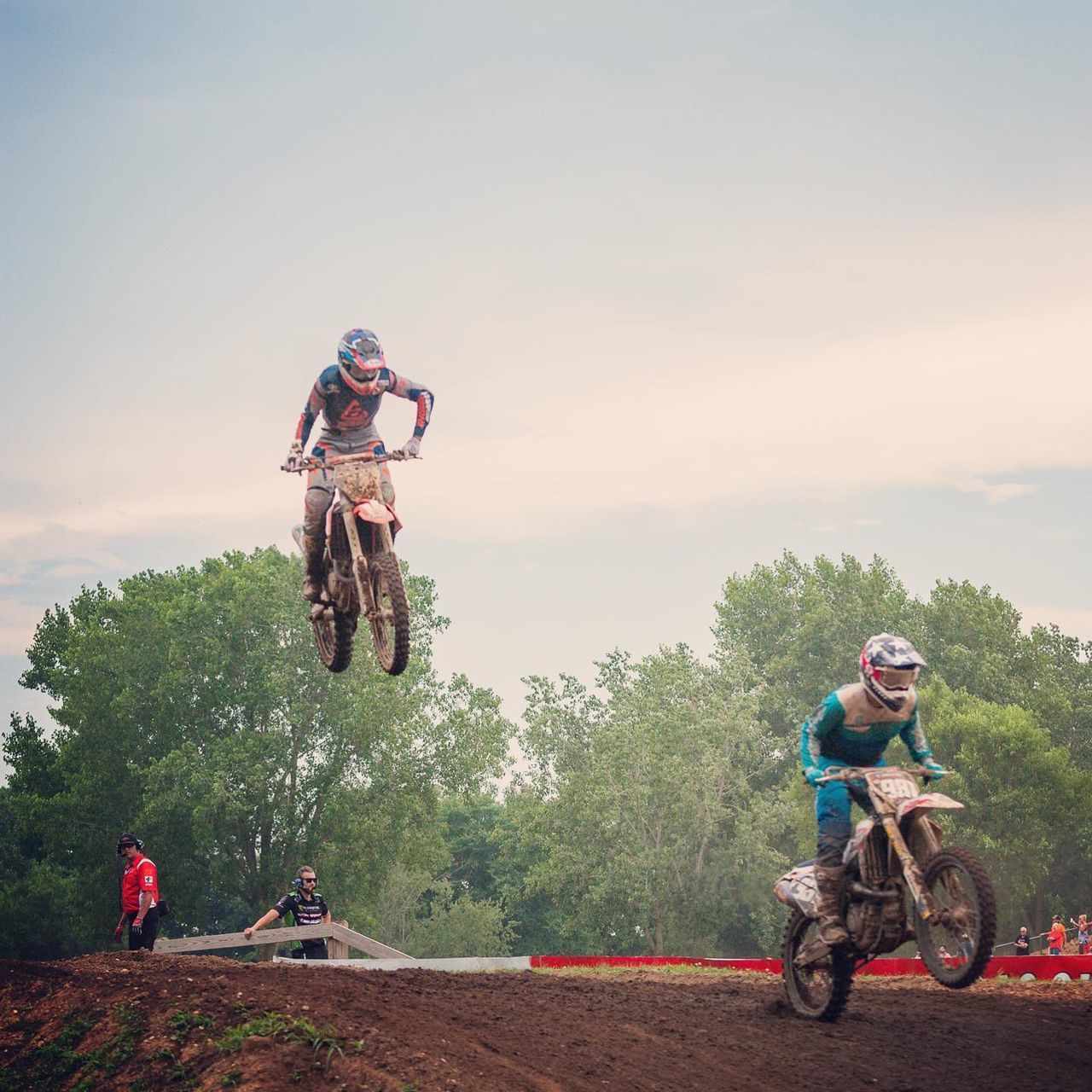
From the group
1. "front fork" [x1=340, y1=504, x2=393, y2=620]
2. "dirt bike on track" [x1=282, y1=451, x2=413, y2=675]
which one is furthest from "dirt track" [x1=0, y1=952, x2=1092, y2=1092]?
"front fork" [x1=340, y1=504, x2=393, y2=620]

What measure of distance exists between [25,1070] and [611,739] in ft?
173

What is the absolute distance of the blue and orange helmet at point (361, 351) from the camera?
14320 millimetres

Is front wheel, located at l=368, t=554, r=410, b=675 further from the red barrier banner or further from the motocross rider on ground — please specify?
the red barrier banner

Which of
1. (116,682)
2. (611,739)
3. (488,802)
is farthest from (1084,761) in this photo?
(116,682)

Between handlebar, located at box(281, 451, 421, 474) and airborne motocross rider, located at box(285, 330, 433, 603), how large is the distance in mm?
42

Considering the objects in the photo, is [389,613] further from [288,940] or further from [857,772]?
[288,940]

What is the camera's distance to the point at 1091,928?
115 ft

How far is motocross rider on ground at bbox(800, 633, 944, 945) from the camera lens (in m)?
11.8

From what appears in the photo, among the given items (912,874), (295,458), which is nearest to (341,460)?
(295,458)

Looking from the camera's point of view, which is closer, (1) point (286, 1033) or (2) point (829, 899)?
(1) point (286, 1033)

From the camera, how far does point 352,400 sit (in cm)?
1469

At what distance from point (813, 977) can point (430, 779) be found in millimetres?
41080

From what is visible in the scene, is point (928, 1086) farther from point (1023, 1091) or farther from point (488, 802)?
point (488, 802)

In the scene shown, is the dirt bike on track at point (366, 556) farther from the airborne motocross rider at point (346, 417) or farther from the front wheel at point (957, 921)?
the front wheel at point (957, 921)
